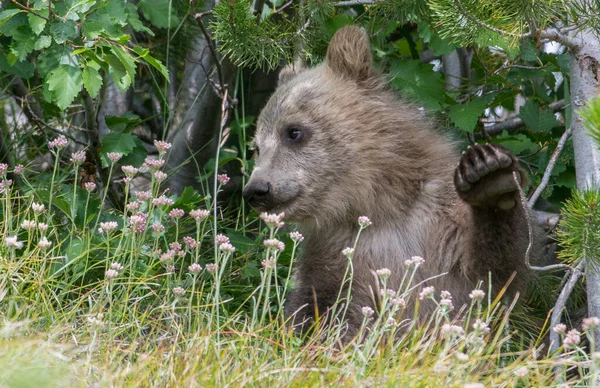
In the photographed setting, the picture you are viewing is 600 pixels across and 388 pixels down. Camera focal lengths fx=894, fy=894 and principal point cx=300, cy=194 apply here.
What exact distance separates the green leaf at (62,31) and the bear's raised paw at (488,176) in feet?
6.47

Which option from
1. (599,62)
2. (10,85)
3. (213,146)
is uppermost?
(599,62)

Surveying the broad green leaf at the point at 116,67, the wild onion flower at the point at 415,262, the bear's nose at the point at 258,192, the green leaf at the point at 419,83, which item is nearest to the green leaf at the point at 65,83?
the broad green leaf at the point at 116,67

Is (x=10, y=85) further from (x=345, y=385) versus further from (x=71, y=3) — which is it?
(x=345, y=385)

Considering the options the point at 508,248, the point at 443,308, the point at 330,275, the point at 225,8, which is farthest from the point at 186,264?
the point at 443,308

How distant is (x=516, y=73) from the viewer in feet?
18.9

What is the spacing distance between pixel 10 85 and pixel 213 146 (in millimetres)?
1483

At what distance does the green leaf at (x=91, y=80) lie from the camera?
4.26 meters

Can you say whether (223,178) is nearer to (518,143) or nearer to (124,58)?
(124,58)

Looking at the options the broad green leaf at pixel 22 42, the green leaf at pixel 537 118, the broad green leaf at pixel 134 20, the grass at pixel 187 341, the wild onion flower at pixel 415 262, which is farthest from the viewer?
the green leaf at pixel 537 118

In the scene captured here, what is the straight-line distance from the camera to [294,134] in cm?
500

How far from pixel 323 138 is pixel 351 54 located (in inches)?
22.4

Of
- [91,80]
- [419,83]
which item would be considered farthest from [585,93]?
[91,80]

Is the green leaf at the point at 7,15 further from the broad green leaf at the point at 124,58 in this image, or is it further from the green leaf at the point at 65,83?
the broad green leaf at the point at 124,58

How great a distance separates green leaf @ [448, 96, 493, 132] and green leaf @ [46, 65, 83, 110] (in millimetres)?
2320
